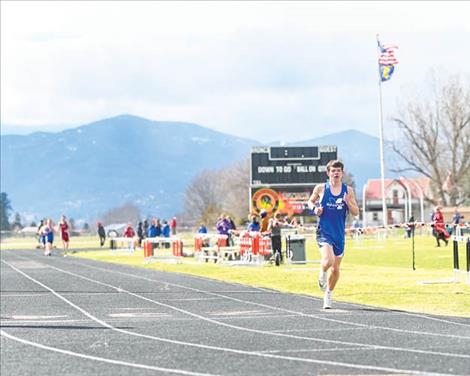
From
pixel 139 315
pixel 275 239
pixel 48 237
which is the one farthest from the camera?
pixel 48 237

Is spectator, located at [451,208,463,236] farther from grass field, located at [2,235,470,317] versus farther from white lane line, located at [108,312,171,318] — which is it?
white lane line, located at [108,312,171,318]

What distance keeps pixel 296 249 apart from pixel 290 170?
3535 centimetres

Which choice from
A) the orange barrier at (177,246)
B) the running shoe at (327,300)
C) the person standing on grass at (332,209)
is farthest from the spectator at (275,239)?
the person standing on grass at (332,209)

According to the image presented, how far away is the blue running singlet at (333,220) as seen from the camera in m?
16.0

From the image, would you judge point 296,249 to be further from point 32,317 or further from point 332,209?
point 32,317

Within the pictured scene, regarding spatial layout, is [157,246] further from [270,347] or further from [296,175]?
[270,347]

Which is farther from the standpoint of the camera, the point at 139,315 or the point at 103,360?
the point at 139,315

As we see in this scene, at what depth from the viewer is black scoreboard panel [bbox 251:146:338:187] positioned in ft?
228

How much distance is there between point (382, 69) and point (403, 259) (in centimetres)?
3336

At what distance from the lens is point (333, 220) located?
53.0 feet

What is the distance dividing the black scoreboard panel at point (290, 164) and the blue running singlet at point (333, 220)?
52.5 metres

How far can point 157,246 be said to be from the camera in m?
58.5

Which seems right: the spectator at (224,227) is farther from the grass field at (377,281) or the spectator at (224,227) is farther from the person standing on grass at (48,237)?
the person standing on grass at (48,237)

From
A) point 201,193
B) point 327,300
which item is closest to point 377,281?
point 327,300
